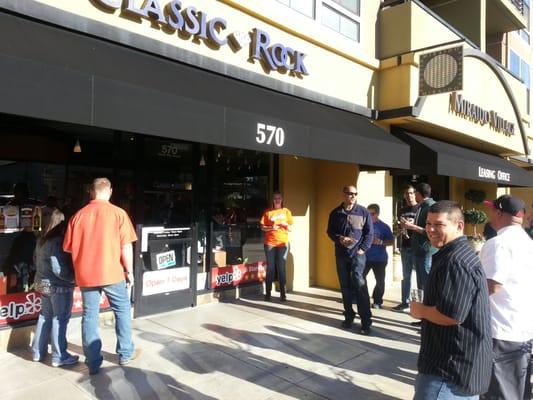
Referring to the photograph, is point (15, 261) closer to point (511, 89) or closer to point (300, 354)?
point (300, 354)

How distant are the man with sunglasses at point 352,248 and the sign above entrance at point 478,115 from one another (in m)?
4.48

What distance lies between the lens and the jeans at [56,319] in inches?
149

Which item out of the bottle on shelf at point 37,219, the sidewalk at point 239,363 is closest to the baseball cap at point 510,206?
the sidewalk at point 239,363

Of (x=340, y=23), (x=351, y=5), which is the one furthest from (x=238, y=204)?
(x=351, y=5)

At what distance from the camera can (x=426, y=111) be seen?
745 centimetres

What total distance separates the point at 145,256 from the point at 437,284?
14.1 ft

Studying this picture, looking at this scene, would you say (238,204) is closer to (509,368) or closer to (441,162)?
(441,162)

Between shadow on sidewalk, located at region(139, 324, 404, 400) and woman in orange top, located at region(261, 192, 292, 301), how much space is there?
1.81 meters

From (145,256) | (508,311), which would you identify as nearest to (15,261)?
(145,256)

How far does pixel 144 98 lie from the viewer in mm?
3445

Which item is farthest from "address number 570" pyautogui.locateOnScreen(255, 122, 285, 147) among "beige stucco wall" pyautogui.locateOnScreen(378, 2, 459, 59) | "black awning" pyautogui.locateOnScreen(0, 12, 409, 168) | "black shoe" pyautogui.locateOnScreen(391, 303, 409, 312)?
"beige stucco wall" pyautogui.locateOnScreen(378, 2, 459, 59)

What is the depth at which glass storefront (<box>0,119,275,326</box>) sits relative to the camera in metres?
4.58

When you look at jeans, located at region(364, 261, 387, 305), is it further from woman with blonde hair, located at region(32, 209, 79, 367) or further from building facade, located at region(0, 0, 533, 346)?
woman with blonde hair, located at region(32, 209, 79, 367)

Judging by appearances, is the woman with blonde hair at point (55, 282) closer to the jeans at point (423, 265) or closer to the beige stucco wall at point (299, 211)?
the beige stucco wall at point (299, 211)
